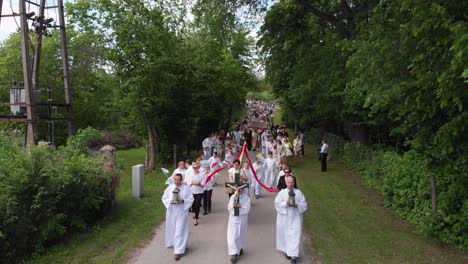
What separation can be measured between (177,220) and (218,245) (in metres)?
1.26

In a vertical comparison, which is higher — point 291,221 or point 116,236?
point 291,221

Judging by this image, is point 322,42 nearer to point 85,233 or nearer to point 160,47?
point 160,47

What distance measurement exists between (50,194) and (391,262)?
304 inches

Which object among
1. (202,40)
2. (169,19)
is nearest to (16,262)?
(169,19)

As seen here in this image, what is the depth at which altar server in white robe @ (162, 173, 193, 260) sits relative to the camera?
8935 millimetres

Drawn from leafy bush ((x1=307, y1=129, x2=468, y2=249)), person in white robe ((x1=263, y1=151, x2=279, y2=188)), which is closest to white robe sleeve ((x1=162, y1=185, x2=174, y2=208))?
leafy bush ((x1=307, y1=129, x2=468, y2=249))

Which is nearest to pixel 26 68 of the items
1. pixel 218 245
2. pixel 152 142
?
pixel 218 245

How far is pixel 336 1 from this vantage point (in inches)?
817

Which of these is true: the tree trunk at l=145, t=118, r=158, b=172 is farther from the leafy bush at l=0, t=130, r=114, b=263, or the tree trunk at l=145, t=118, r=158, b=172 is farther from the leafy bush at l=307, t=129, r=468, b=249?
the leafy bush at l=307, t=129, r=468, b=249

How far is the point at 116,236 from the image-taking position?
1037 cm

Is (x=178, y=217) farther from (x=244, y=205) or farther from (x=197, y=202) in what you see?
(x=197, y=202)

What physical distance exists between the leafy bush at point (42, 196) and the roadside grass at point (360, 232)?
19.3 feet

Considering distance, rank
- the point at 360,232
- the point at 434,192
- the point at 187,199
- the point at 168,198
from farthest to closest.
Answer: the point at 360,232
the point at 434,192
the point at 187,199
the point at 168,198

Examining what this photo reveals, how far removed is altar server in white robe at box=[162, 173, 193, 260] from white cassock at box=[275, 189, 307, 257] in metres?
2.09
